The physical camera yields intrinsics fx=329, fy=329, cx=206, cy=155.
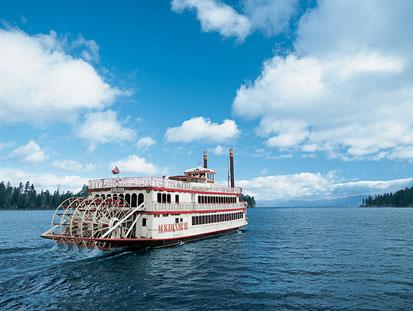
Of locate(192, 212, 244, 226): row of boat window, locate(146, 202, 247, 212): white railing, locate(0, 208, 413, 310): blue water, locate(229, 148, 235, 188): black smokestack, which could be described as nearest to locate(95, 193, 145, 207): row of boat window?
locate(146, 202, 247, 212): white railing

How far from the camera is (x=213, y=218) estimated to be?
43.8 meters

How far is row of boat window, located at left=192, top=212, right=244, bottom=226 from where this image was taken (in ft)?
129


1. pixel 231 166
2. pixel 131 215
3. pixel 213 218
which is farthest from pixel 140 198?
pixel 231 166

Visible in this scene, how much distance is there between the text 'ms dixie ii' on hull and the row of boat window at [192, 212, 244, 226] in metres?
0.12

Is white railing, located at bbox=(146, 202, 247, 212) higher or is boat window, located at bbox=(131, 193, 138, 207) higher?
boat window, located at bbox=(131, 193, 138, 207)

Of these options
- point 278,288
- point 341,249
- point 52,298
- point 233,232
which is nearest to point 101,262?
point 52,298

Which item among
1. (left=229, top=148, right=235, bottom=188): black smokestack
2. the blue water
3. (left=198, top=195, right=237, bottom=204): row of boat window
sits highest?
(left=229, top=148, right=235, bottom=188): black smokestack

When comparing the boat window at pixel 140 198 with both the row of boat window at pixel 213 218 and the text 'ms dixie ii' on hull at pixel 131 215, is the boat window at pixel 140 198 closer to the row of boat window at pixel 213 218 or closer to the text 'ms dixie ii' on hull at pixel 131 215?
the text 'ms dixie ii' on hull at pixel 131 215

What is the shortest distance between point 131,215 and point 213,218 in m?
15.0

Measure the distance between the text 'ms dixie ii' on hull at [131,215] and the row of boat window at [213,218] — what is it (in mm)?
118

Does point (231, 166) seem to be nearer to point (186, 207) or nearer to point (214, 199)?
point (214, 199)

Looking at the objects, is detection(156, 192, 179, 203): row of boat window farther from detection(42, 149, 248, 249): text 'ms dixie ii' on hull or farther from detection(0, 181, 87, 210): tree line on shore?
detection(0, 181, 87, 210): tree line on shore

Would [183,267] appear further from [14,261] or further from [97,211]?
[14,261]

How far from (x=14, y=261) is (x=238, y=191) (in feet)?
110
